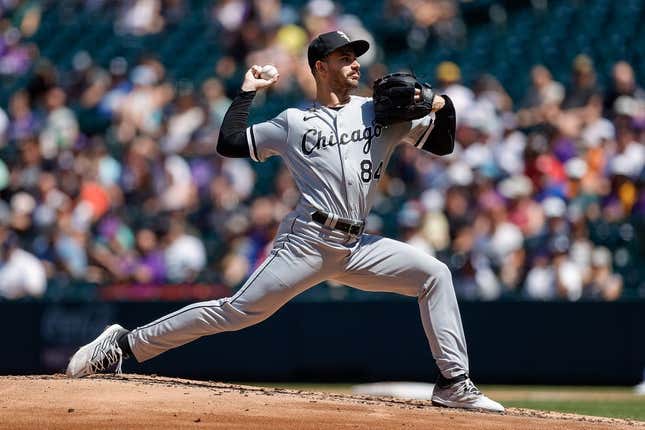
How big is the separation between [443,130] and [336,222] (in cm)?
80

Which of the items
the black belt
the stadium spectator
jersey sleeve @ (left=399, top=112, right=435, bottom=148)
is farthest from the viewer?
the stadium spectator

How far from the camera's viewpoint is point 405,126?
279 inches

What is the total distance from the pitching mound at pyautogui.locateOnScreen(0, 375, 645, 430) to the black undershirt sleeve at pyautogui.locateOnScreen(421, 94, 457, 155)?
4.54 ft

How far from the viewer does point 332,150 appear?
22.6ft

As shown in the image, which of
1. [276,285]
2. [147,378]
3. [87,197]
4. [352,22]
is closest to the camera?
[276,285]

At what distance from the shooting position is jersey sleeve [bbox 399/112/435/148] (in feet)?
23.3

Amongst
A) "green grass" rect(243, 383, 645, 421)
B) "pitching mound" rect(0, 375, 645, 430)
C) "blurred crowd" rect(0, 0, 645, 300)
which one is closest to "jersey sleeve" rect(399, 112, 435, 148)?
"pitching mound" rect(0, 375, 645, 430)

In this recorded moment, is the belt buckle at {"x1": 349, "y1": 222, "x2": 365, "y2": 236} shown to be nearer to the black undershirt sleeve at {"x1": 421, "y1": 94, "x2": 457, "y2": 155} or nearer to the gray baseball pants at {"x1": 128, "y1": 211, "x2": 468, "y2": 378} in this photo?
the gray baseball pants at {"x1": 128, "y1": 211, "x2": 468, "y2": 378}

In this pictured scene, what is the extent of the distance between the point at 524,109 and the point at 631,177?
6.16 feet

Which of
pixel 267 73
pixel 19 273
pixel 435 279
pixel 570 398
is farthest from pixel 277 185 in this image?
pixel 435 279

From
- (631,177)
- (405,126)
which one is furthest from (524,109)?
(405,126)

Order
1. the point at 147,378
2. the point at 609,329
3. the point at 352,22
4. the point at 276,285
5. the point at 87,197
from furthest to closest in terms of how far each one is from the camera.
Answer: the point at 352,22
the point at 87,197
the point at 609,329
the point at 147,378
the point at 276,285

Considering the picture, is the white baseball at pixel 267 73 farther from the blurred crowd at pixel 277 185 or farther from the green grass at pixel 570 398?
the blurred crowd at pixel 277 185

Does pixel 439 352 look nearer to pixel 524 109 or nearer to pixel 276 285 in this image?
pixel 276 285
